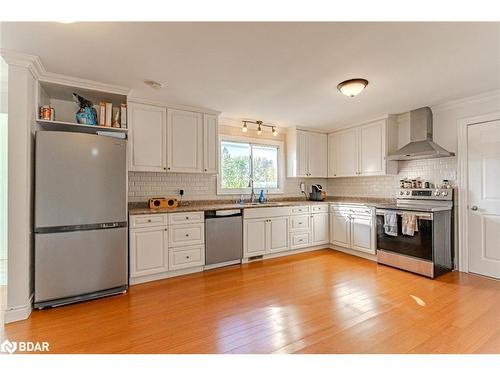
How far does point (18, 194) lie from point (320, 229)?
4.15 meters

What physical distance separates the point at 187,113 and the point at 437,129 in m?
3.68

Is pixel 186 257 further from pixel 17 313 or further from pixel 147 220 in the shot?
pixel 17 313

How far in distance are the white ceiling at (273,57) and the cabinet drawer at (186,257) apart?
201 cm

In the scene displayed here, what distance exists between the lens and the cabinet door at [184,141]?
3465 millimetres

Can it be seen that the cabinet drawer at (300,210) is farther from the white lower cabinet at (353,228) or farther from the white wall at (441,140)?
the white wall at (441,140)

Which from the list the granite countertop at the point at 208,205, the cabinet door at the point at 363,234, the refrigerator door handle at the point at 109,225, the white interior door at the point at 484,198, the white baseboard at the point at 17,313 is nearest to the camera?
the white baseboard at the point at 17,313

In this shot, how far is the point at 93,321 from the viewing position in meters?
2.13

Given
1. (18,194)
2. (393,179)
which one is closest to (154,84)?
(18,194)

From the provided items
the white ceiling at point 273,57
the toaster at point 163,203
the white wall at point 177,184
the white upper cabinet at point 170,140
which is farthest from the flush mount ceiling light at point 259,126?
the toaster at point 163,203

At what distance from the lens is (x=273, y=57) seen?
86.0 inches

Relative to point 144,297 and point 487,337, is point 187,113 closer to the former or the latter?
point 144,297

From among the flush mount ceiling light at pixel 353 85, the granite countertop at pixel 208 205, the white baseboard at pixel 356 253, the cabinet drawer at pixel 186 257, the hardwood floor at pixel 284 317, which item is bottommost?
the hardwood floor at pixel 284 317

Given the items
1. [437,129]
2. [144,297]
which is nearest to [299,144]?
[437,129]

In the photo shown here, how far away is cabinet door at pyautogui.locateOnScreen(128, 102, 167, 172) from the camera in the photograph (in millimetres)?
3205
